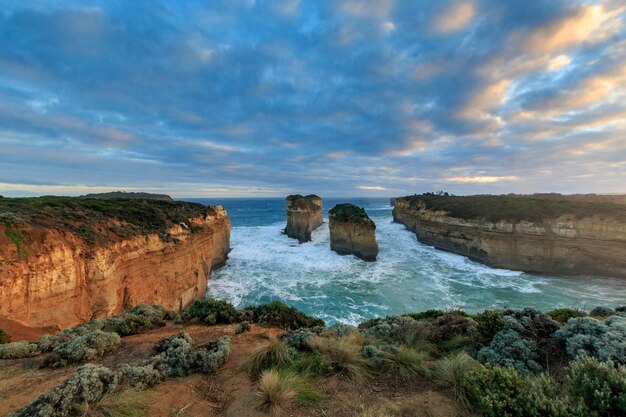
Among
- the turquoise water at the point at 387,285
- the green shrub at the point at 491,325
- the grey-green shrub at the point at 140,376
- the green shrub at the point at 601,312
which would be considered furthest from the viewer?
the turquoise water at the point at 387,285

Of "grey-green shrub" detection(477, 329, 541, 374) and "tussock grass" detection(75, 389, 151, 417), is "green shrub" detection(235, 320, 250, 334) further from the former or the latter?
"grey-green shrub" detection(477, 329, 541, 374)

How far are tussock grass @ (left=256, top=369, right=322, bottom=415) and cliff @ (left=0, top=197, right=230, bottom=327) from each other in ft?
36.6

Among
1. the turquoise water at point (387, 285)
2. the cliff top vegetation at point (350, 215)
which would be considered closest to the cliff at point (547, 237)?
the turquoise water at point (387, 285)

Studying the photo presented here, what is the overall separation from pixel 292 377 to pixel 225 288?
63.5 feet

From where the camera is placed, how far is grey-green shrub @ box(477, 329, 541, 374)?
15.7ft

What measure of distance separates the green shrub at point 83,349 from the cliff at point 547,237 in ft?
104

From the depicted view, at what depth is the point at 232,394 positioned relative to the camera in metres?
4.16

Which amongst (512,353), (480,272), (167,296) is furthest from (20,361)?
(480,272)

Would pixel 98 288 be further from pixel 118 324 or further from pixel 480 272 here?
pixel 480 272

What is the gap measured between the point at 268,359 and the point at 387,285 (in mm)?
18831

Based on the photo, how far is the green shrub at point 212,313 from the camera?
8.34m

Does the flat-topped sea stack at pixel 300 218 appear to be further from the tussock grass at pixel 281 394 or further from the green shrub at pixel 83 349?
the tussock grass at pixel 281 394

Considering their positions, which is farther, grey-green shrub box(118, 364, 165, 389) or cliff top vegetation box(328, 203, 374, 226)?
cliff top vegetation box(328, 203, 374, 226)

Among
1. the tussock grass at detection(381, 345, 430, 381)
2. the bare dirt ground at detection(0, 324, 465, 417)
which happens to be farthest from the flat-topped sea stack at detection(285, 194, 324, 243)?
the bare dirt ground at detection(0, 324, 465, 417)
